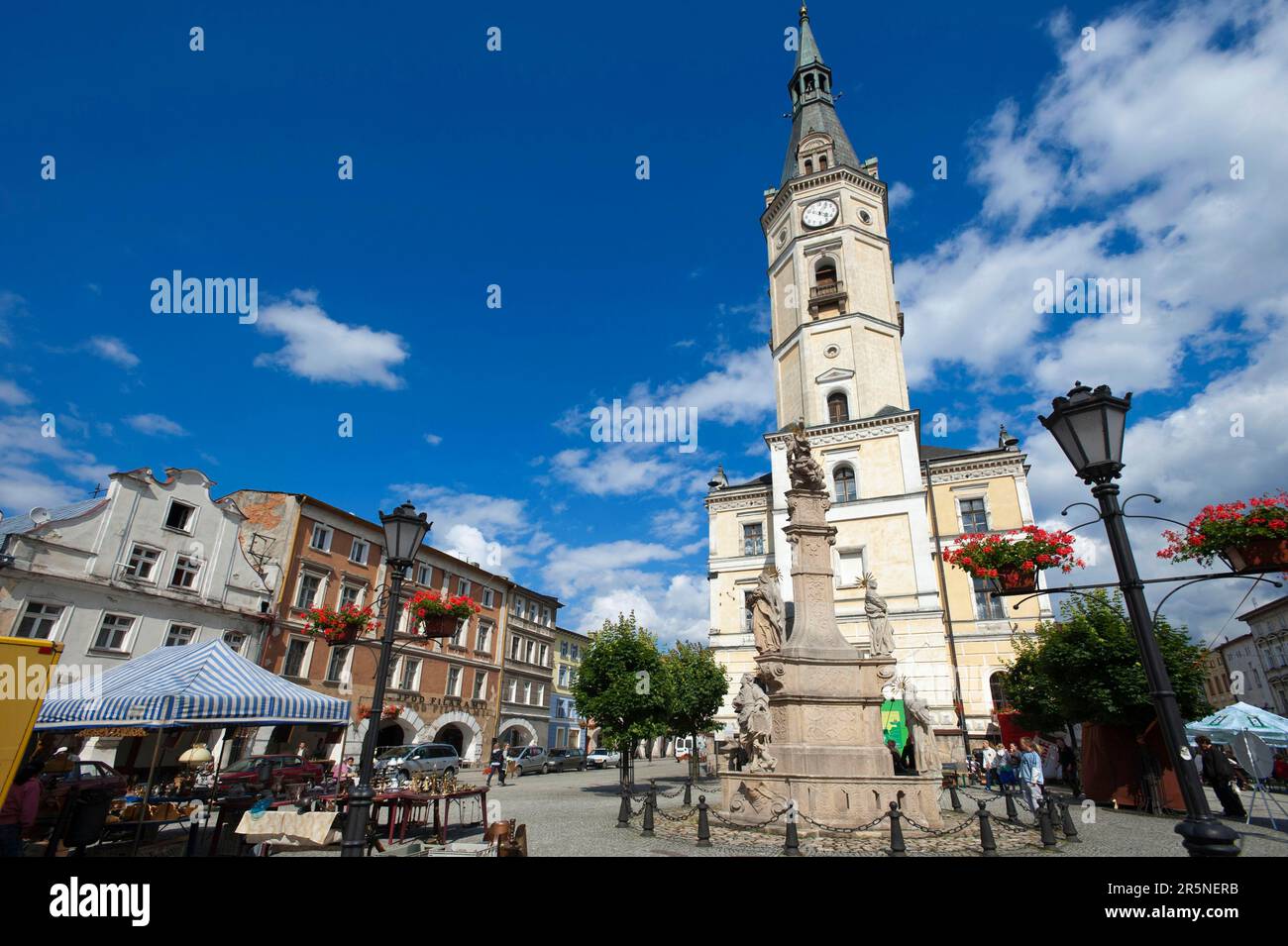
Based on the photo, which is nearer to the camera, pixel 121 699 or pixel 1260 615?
pixel 121 699

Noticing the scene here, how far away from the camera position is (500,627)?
1599 inches

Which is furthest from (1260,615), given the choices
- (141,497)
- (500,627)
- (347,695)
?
(141,497)

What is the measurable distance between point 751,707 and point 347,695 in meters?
23.9

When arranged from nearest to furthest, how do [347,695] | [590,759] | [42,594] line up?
1. [42,594]
2. [347,695]
3. [590,759]

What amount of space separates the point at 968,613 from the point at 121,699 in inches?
1281

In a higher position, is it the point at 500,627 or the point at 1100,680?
the point at 500,627

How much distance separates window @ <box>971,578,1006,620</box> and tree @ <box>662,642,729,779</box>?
46.5 ft

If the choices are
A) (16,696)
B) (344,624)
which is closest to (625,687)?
(344,624)

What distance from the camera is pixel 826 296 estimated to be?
35.4 meters

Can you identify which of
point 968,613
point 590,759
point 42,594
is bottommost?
point 590,759

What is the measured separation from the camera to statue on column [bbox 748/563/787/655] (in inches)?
554

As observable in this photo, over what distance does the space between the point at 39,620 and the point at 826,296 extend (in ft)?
120
